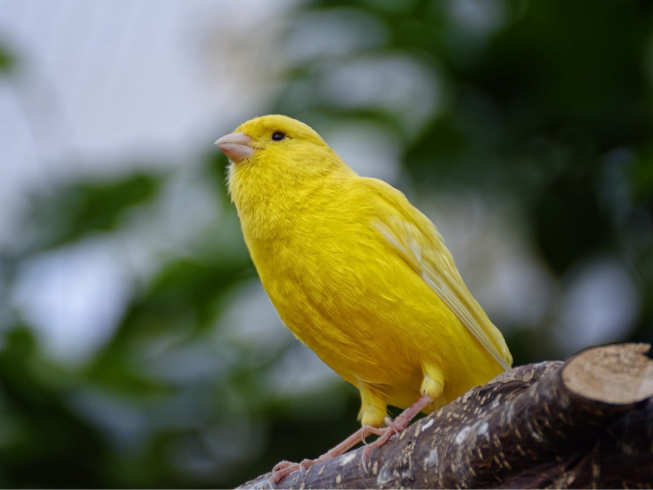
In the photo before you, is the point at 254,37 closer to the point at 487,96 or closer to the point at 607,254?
the point at 487,96

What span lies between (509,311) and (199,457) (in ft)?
5.54

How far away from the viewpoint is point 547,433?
62.3 inches

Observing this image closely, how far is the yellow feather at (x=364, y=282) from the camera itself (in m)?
2.41

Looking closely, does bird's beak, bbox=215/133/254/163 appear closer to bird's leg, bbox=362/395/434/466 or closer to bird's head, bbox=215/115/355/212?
bird's head, bbox=215/115/355/212

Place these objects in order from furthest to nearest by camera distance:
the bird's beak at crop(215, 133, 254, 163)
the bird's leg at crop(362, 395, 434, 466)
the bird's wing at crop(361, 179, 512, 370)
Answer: the bird's beak at crop(215, 133, 254, 163) → the bird's wing at crop(361, 179, 512, 370) → the bird's leg at crop(362, 395, 434, 466)

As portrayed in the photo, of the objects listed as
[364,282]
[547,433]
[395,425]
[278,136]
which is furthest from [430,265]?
[547,433]

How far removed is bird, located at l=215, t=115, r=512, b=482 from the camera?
7.91 feet

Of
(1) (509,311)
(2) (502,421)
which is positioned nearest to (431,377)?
(2) (502,421)

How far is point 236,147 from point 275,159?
14cm

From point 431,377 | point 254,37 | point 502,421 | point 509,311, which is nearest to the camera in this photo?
point 502,421

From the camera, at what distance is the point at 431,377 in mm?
2459

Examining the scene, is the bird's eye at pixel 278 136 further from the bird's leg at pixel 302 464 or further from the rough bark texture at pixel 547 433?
the rough bark texture at pixel 547 433

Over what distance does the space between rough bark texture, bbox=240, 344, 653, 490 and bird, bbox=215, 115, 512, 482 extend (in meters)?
0.28

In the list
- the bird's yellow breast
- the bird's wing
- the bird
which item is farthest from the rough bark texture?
the bird's wing
